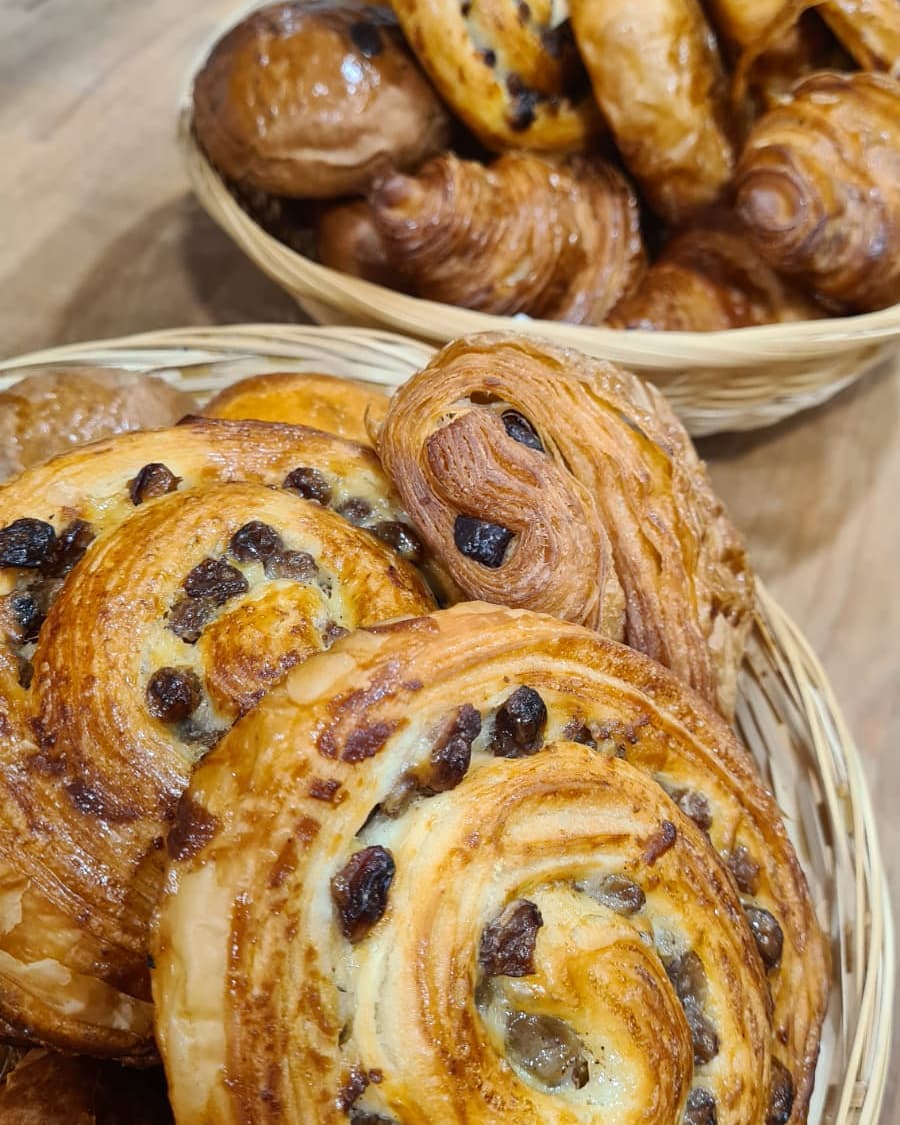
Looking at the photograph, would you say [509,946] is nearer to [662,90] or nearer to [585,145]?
[662,90]

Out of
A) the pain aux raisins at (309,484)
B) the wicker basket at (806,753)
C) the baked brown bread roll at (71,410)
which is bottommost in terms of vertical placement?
the wicker basket at (806,753)

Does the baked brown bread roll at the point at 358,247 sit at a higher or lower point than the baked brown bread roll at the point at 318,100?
lower

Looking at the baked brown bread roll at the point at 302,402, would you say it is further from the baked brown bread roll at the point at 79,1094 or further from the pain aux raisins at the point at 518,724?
the baked brown bread roll at the point at 79,1094

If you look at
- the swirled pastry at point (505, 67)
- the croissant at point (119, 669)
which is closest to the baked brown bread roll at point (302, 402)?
the croissant at point (119, 669)

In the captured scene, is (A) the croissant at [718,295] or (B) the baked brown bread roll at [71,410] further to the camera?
(A) the croissant at [718,295]

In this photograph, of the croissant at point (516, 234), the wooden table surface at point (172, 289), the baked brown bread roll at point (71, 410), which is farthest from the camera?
the wooden table surface at point (172, 289)

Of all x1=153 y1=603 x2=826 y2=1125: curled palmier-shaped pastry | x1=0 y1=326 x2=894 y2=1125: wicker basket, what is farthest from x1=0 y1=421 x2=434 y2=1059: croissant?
x1=0 y1=326 x2=894 y2=1125: wicker basket

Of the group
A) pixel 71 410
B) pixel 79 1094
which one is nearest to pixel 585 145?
pixel 71 410

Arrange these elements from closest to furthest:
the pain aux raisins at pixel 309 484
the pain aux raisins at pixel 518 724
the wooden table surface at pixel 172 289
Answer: the pain aux raisins at pixel 518 724, the pain aux raisins at pixel 309 484, the wooden table surface at pixel 172 289
